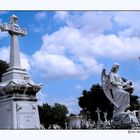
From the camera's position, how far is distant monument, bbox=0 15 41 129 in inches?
494

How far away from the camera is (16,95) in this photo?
499 inches

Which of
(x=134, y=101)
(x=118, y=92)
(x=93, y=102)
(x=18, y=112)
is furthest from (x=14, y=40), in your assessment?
(x=93, y=102)

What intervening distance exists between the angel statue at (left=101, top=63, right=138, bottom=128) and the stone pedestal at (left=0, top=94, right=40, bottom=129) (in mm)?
3277

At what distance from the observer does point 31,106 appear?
13.0 meters

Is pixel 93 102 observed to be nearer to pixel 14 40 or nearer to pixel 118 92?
pixel 14 40

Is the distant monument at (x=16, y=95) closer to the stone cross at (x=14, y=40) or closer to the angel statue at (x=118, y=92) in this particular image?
the stone cross at (x=14, y=40)

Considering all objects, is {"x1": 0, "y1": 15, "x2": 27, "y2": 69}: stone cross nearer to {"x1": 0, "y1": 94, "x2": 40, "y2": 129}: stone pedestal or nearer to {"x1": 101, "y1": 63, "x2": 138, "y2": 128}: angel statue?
{"x1": 0, "y1": 94, "x2": 40, "y2": 129}: stone pedestal

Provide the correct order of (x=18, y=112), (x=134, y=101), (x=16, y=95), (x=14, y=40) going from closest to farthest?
1. (x=18, y=112)
2. (x=16, y=95)
3. (x=14, y=40)
4. (x=134, y=101)

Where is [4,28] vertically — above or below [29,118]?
above

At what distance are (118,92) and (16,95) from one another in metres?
3.95

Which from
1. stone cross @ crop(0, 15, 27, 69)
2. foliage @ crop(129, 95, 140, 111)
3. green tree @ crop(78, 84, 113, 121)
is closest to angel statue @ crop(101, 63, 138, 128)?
stone cross @ crop(0, 15, 27, 69)
